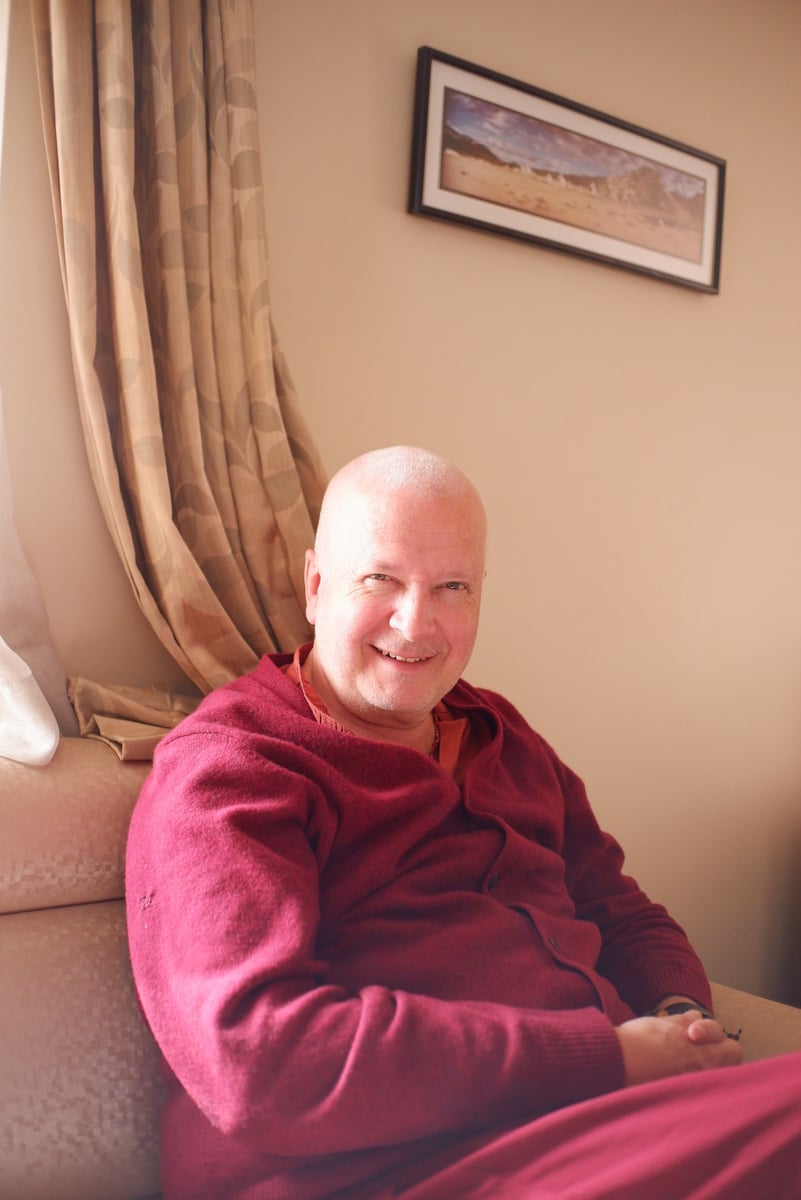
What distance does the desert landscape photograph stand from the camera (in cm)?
210

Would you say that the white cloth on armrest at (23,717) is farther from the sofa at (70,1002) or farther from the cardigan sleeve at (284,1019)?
the cardigan sleeve at (284,1019)

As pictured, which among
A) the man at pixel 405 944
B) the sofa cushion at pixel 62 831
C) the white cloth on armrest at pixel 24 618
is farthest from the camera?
the white cloth on armrest at pixel 24 618

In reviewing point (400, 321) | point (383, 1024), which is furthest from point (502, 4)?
point (383, 1024)

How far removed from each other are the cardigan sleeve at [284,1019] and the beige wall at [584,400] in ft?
2.14

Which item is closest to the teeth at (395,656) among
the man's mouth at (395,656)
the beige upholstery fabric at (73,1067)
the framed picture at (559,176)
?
the man's mouth at (395,656)

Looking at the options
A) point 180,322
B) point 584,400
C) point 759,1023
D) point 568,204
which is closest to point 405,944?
point 759,1023

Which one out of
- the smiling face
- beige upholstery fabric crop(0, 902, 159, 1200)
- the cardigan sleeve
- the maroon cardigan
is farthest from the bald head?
beige upholstery fabric crop(0, 902, 159, 1200)

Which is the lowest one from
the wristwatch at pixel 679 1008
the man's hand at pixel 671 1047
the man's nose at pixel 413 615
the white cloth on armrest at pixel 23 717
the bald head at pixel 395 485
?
the wristwatch at pixel 679 1008

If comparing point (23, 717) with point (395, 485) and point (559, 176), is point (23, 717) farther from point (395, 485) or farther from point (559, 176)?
point (559, 176)

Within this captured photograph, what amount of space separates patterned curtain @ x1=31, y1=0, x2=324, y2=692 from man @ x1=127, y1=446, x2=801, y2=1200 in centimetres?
26

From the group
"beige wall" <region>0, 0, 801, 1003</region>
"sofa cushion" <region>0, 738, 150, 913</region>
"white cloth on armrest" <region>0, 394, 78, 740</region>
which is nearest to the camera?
"sofa cushion" <region>0, 738, 150, 913</region>

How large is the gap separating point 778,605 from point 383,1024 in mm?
1983

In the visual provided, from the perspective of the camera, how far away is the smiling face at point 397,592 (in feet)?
4.53

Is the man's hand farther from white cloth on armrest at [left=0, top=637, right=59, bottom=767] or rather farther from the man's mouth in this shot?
white cloth on armrest at [left=0, top=637, right=59, bottom=767]
